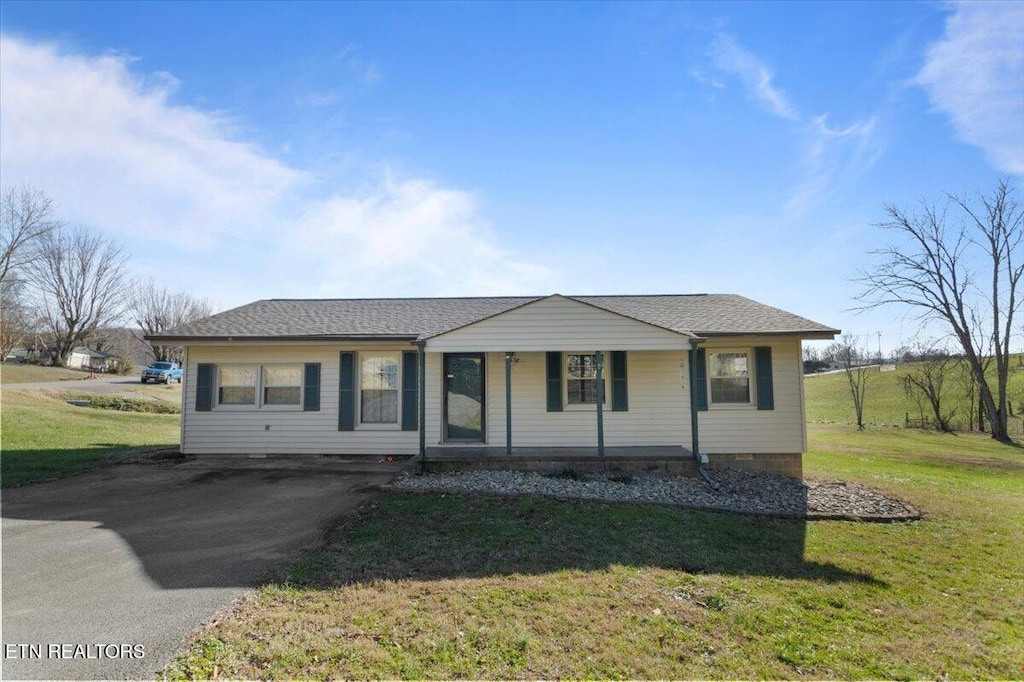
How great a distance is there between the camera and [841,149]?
36.3 ft

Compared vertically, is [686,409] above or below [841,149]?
below

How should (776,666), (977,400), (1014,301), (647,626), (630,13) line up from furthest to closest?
(977,400), (1014,301), (630,13), (647,626), (776,666)

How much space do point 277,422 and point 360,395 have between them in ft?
6.54

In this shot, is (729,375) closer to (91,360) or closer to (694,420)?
(694,420)

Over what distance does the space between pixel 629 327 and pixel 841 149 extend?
6799 mm

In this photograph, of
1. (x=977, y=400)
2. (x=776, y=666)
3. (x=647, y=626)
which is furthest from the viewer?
(x=977, y=400)

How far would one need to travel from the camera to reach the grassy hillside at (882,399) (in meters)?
26.8

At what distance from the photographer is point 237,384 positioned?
11250 millimetres

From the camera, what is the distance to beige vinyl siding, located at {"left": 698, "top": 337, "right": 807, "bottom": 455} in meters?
10.5

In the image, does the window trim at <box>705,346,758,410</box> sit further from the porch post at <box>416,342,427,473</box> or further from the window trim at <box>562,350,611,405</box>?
the porch post at <box>416,342,427,473</box>

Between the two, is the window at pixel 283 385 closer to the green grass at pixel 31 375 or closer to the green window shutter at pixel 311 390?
the green window shutter at pixel 311 390

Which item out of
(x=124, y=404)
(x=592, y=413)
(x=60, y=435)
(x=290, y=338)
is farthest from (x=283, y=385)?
(x=124, y=404)

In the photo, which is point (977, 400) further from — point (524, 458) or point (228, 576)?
point (228, 576)

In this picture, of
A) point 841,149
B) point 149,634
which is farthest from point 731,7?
point 149,634
